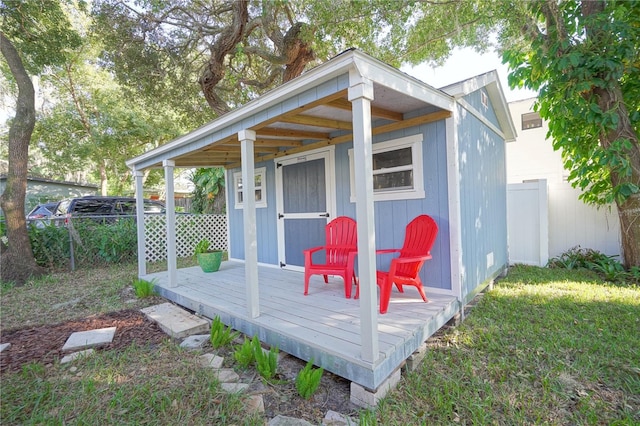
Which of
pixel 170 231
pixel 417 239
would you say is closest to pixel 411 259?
pixel 417 239

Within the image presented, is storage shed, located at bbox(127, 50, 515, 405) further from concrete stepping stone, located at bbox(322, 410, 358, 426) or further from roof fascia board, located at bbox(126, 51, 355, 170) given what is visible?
concrete stepping stone, located at bbox(322, 410, 358, 426)

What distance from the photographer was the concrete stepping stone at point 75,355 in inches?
97.9

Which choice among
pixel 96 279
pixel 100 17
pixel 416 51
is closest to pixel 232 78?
pixel 100 17

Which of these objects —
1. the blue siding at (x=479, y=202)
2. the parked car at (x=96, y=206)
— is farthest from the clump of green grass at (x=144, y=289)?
the parked car at (x=96, y=206)

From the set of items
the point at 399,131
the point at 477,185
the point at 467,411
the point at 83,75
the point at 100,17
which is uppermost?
the point at 83,75

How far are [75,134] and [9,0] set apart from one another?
1032 cm

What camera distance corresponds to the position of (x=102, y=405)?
6.23 ft

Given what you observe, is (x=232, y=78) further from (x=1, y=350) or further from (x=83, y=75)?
(x=83, y=75)

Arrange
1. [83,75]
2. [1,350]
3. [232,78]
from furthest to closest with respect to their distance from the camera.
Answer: [83,75] < [232,78] < [1,350]

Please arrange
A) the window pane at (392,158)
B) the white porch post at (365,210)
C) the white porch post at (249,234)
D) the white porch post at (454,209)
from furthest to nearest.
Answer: the window pane at (392,158), the white porch post at (454,209), the white porch post at (249,234), the white porch post at (365,210)

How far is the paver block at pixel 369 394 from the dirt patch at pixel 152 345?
0.18 ft

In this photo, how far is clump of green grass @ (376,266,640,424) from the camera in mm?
1883

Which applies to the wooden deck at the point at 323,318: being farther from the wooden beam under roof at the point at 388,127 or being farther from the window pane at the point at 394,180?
the wooden beam under roof at the point at 388,127

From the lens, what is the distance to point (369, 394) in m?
1.96
